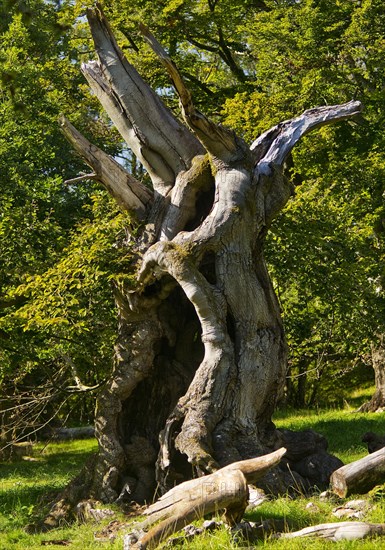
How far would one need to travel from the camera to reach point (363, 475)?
33.7ft

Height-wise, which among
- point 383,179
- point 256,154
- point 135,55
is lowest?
point 256,154

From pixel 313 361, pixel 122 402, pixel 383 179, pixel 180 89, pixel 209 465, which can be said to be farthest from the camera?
pixel 313 361

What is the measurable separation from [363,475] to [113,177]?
18.7 feet

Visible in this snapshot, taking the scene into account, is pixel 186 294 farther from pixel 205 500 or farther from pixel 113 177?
pixel 205 500

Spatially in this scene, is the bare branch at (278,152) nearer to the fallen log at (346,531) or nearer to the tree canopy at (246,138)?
the tree canopy at (246,138)

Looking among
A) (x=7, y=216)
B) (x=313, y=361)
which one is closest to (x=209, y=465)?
Answer: (x=7, y=216)

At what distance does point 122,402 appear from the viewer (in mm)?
13008

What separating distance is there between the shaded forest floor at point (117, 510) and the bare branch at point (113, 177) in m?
4.44

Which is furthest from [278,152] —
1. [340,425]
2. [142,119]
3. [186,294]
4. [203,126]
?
[340,425]

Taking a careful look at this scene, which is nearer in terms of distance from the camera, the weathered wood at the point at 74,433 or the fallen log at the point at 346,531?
Answer: the fallen log at the point at 346,531

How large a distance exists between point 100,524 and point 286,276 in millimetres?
6104

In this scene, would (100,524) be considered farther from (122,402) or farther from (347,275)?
(347,275)

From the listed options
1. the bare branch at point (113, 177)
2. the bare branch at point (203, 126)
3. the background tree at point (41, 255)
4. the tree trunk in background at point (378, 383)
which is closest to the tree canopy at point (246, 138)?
the background tree at point (41, 255)

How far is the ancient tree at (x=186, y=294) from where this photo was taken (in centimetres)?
1195
